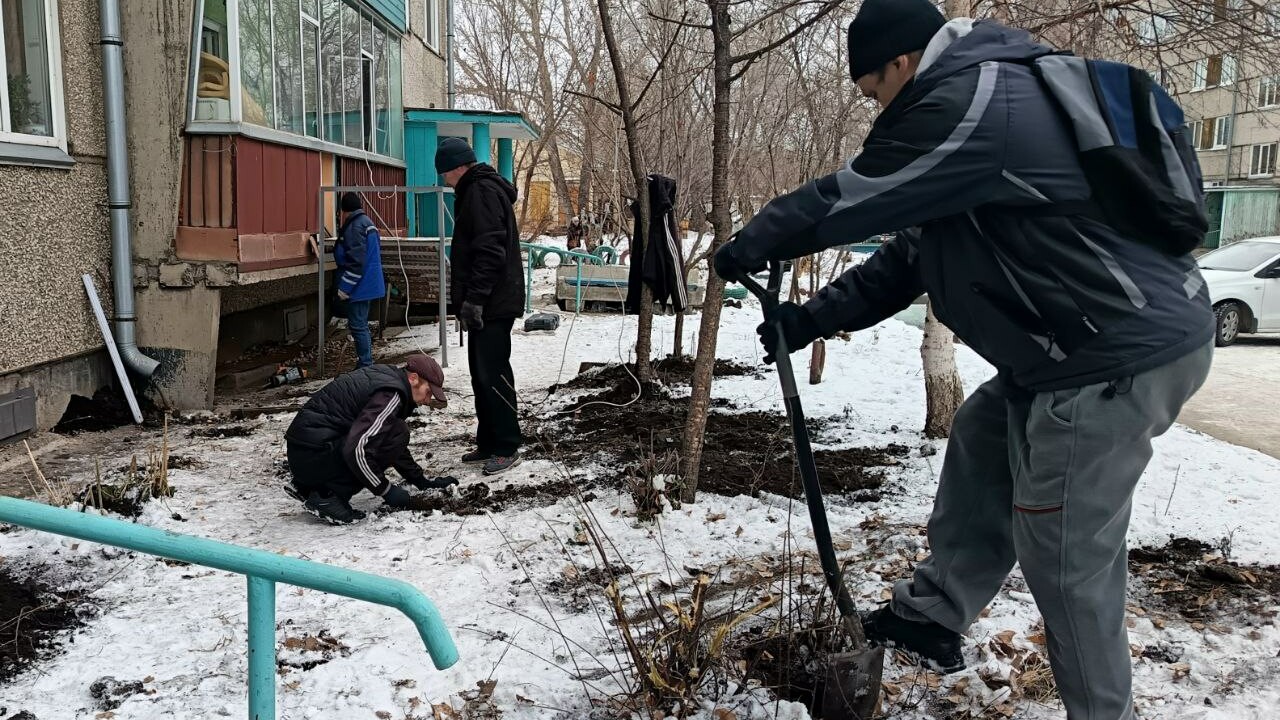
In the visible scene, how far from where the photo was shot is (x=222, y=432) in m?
6.16

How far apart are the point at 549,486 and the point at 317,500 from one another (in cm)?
110

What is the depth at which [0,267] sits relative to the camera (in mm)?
5426

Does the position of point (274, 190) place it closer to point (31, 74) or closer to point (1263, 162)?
point (31, 74)

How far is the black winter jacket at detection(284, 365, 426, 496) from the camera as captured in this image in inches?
168

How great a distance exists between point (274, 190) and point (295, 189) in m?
0.53

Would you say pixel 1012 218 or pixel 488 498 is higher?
pixel 1012 218

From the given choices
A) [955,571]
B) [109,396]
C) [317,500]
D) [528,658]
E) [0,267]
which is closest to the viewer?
[955,571]

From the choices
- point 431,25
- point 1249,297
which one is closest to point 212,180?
point 431,25

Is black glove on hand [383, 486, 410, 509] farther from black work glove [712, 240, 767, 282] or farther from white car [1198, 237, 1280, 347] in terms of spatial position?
white car [1198, 237, 1280, 347]

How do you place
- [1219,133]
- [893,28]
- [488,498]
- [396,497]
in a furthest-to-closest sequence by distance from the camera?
[1219,133]
[488,498]
[396,497]
[893,28]

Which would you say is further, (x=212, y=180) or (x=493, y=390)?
(x=212, y=180)

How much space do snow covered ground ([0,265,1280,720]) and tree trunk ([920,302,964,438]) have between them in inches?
6.9

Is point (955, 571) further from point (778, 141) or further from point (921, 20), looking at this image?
point (778, 141)

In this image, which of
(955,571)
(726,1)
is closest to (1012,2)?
(726,1)
